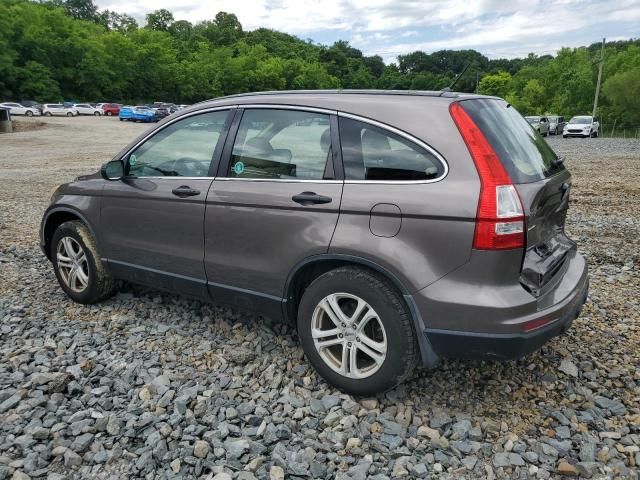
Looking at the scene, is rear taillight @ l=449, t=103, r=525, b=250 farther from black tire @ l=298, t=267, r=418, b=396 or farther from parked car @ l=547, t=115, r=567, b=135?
parked car @ l=547, t=115, r=567, b=135

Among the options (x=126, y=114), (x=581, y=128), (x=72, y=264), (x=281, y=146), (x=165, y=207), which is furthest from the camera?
(x=126, y=114)

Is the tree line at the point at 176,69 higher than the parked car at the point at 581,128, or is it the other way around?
the tree line at the point at 176,69

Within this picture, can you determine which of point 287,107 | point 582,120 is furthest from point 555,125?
point 287,107

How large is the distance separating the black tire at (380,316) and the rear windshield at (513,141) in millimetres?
881

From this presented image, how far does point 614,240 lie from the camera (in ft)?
21.2

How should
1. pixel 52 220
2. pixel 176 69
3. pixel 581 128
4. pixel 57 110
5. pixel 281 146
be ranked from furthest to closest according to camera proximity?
pixel 176 69, pixel 57 110, pixel 581 128, pixel 52 220, pixel 281 146

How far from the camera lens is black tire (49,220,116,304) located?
430 cm

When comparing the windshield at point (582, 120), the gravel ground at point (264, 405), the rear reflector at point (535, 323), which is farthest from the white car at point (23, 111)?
the rear reflector at point (535, 323)

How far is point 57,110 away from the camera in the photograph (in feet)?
173

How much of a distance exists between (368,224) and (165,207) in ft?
5.35

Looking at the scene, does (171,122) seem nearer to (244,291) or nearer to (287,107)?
(287,107)

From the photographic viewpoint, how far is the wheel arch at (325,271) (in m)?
2.76

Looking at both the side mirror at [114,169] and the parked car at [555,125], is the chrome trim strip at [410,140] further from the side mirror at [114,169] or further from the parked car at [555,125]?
the parked car at [555,125]

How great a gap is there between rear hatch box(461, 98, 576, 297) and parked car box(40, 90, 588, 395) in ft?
0.05
